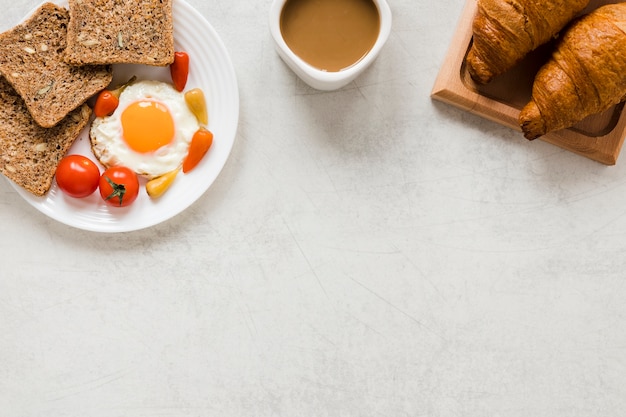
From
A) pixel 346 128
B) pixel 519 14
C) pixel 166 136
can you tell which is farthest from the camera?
pixel 346 128

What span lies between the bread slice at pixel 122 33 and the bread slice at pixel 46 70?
50 mm

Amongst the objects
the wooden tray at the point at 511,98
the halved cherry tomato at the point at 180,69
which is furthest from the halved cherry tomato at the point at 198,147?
the wooden tray at the point at 511,98

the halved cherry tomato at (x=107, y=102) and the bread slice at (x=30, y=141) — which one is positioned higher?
the halved cherry tomato at (x=107, y=102)

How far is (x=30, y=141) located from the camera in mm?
1729

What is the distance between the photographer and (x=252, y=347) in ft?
6.17

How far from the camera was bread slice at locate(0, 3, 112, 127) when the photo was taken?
1.68 metres

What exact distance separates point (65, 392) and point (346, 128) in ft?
4.00

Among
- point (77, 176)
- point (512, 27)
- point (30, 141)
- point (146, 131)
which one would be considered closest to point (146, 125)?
point (146, 131)

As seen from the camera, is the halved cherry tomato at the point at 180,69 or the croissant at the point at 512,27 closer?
the croissant at the point at 512,27

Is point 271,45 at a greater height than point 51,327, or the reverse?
point 271,45

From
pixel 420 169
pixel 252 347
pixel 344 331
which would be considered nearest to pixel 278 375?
pixel 252 347

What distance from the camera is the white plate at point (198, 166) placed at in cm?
173

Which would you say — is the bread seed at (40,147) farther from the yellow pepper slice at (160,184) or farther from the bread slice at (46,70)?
the yellow pepper slice at (160,184)

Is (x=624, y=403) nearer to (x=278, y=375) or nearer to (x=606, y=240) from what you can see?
(x=606, y=240)
